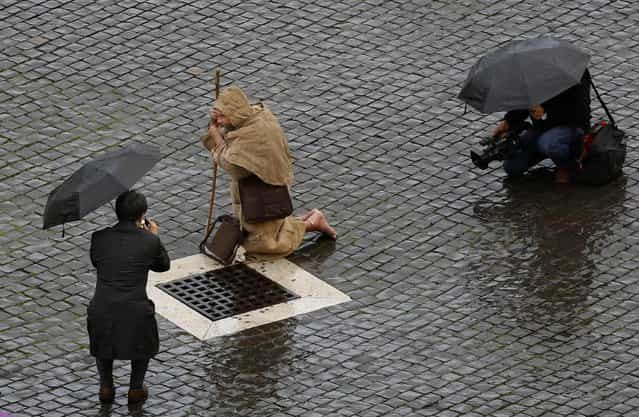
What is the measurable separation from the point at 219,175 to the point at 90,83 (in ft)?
A: 7.23

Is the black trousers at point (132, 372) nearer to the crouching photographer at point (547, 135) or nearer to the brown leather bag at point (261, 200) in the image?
the brown leather bag at point (261, 200)

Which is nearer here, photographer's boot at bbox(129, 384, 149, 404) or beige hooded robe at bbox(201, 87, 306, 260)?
photographer's boot at bbox(129, 384, 149, 404)

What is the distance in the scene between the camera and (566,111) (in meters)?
16.1

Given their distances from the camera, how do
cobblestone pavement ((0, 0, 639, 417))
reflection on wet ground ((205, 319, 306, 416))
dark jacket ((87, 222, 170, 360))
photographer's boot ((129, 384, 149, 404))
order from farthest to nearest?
cobblestone pavement ((0, 0, 639, 417))
reflection on wet ground ((205, 319, 306, 416))
photographer's boot ((129, 384, 149, 404))
dark jacket ((87, 222, 170, 360))

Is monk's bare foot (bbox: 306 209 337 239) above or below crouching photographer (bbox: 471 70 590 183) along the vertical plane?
below

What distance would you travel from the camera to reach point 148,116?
57.5 feet

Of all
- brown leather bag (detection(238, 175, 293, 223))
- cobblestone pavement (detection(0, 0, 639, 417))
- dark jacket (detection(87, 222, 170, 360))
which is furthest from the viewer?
brown leather bag (detection(238, 175, 293, 223))

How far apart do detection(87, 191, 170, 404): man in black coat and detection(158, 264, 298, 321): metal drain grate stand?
5.30ft

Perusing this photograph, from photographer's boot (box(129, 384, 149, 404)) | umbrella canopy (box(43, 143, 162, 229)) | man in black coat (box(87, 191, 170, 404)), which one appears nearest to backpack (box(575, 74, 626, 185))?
umbrella canopy (box(43, 143, 162, 229))

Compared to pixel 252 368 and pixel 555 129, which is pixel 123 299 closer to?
pixel 252 368

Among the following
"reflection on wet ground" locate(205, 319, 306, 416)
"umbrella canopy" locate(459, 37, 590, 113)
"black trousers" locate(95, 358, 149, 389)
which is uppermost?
"umbrella canopy" locate(459, 37, 590, 113)

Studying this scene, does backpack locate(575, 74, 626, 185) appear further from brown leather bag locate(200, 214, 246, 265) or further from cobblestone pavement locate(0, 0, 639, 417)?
brown leather bag locate(200, 214, 246, 265)

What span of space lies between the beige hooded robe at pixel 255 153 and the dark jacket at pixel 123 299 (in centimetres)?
217

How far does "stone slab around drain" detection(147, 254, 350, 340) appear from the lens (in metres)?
14.3
